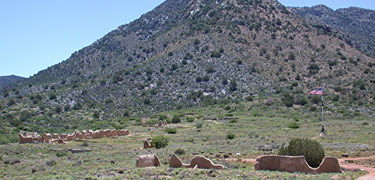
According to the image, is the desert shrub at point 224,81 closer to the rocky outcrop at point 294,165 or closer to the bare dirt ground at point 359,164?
the bare dirt ground at point 359,164

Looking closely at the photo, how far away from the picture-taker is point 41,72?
5305 inches

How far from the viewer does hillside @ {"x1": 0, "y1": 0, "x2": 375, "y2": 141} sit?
8425cm

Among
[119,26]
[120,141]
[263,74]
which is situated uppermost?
[119,26]

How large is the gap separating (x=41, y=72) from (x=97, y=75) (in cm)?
3292

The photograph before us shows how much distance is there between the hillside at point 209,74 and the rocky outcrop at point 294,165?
50649 millimetres

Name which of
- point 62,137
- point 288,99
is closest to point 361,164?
point 62,137

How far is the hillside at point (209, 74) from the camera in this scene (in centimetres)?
8425

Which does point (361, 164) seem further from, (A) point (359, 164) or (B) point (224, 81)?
(B) point (224, 81)

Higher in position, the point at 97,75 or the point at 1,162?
the point at 97,75

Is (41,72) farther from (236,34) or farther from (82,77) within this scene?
(236,34)

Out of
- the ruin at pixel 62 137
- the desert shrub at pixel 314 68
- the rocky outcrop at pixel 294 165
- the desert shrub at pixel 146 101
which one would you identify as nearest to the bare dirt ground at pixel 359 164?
the rocky outcrop at pixel 294 165

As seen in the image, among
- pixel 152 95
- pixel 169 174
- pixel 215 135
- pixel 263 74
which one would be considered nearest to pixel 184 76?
pixel 152 95

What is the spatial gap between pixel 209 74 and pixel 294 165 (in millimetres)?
74268

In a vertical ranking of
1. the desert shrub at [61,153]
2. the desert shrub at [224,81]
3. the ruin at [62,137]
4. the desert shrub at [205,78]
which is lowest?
the desert shrub at [61,153]
